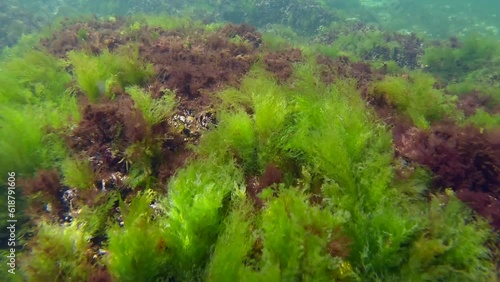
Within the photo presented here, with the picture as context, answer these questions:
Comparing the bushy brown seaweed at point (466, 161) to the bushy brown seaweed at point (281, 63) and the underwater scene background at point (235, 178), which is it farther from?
the bushy brown seaweed at point (281, 63)

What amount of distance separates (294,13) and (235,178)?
16056 mm

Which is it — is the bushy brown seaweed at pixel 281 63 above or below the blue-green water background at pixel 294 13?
above

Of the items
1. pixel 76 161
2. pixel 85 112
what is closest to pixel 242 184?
pixel 76 161

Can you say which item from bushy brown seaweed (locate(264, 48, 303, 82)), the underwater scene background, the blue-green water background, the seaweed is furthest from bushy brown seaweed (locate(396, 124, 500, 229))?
the blue-green water background

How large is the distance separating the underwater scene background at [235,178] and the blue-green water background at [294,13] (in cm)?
1206

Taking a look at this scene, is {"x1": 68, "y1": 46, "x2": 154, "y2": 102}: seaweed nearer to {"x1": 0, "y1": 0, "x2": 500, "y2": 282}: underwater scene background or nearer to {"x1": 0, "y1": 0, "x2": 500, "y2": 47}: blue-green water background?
{"x1": 0, "y1": 0, "x2": 500, "y2": 282}: underwater scene background

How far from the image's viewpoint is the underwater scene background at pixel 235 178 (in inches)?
80.4

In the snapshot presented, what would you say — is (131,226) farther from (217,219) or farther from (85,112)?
(85,112)

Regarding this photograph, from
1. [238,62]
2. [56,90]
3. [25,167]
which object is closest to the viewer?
[25,167]

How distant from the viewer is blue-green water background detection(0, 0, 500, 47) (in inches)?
636

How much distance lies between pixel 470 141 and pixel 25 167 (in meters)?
4.85

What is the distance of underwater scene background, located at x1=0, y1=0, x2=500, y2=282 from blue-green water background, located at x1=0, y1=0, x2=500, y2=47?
475 inches

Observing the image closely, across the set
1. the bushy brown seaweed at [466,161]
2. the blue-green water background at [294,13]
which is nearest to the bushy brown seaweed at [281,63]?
the bushy brown seaweed at [466,161]

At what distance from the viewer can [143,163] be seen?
3.13 metres
